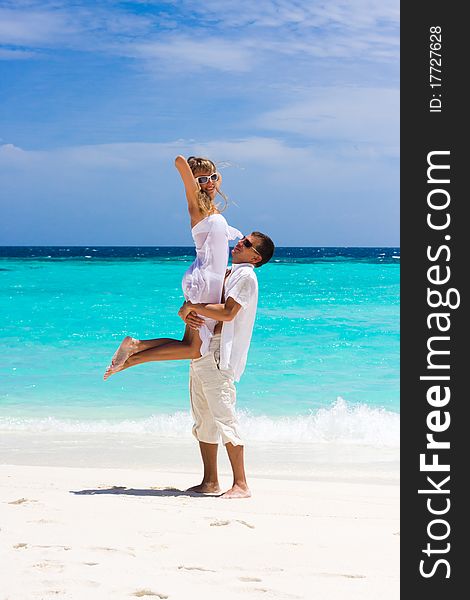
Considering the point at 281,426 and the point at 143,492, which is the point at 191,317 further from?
the point at 281,426

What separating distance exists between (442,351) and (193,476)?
2707 millimetres

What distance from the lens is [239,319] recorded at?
5004mm

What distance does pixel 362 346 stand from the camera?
13594 millimetres

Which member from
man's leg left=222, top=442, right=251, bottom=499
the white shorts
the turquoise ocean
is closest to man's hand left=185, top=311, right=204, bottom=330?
the white shorts

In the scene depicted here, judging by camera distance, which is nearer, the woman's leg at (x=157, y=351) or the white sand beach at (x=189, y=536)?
the white sand beach at (x=189, y=536)

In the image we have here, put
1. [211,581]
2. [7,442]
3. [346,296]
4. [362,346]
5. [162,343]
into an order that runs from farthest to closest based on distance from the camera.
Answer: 1. [346,296]
2. [362,346]
3. [7,442]
4. [162,343]
5. [211,581]

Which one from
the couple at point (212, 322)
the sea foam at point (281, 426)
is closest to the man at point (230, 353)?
the couple at point (212, 322)

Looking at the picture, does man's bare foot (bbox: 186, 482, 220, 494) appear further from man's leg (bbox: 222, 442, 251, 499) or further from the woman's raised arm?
the woman's raised arm

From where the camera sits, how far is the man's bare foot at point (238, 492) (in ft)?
16.3

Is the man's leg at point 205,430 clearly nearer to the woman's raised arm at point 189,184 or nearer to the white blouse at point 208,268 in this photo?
the white blouse at point 208,268

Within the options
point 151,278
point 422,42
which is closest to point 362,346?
point 422,42

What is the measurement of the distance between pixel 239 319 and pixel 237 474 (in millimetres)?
904

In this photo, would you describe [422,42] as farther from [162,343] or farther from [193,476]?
[193,476]

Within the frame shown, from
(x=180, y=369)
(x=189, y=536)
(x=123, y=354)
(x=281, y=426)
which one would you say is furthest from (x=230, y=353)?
(x=180, y=369)
